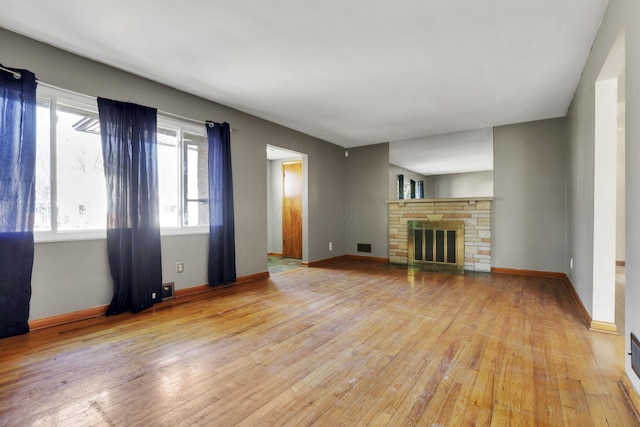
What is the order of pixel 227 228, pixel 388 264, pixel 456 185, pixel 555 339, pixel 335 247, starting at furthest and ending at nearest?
pixel 335 247 → pixel 388 264 → pixel 456 185 → pixel 227 228 → pixel 555 339

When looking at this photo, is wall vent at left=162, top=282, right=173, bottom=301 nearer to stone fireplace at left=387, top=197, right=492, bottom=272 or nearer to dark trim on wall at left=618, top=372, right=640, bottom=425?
dark trim on wall at left=618, top=372, right=640, bottom=425

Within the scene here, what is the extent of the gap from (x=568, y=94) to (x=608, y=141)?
164 cm

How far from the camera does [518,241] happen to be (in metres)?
4.85

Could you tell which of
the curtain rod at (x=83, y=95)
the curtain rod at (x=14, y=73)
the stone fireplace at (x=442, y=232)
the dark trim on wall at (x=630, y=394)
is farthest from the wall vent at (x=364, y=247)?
the curtain rod at (x=14, y=73)

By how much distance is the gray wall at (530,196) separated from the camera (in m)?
4.57

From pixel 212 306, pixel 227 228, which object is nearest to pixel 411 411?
pixel 212 306

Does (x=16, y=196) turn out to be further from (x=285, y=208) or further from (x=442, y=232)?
(x=442, y=232)

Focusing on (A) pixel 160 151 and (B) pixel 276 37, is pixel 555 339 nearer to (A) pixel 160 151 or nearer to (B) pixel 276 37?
(B) pixel 276 37

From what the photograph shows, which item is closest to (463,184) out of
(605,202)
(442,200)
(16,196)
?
(442,200)

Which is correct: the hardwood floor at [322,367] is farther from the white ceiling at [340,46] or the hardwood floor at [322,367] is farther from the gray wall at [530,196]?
the white ceiling at [340,46]

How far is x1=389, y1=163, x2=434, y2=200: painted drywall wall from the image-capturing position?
18.3 feet

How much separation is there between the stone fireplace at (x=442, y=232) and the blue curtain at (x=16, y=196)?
5.25m

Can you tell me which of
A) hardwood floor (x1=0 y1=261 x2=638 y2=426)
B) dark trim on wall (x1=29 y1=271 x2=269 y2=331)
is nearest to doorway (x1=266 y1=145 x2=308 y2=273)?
dark trim on wall (x1=29 y1=271 x2=269 y2=331)

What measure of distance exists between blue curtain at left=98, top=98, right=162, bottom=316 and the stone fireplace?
4.28m
